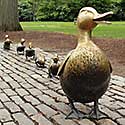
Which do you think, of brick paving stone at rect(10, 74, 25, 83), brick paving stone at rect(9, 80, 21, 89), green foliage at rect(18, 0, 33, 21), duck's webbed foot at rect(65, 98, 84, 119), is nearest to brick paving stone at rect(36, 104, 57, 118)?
duck's webbed foot at rect(65, 98, 84, 119)

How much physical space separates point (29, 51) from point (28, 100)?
361 centimetres

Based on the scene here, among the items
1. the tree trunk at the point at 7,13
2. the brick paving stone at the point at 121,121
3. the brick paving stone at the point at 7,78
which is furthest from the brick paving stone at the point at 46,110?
the tree trunk at the point at 7,13

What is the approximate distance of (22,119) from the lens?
452cm

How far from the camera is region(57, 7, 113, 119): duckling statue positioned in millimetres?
4289

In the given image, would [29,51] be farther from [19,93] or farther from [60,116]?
[60,116]

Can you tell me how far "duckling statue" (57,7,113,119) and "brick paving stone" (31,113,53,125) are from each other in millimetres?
416

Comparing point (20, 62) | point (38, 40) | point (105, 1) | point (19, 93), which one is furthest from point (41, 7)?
point (19, 93)

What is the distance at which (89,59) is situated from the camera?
14.1 feet

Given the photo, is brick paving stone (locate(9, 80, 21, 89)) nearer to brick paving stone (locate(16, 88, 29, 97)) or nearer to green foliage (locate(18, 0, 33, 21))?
brick paving stone (locate(16, 88, 29, 97))

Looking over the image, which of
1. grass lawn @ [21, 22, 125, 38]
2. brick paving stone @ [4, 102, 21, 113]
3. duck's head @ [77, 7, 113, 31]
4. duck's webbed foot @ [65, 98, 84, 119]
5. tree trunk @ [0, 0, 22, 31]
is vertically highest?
duck's head @ [77, 7, 113, 31]

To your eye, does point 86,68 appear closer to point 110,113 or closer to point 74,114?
point 74,114

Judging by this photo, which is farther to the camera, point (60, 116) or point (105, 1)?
point (105, 1)

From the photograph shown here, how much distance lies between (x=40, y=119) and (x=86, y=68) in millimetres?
858

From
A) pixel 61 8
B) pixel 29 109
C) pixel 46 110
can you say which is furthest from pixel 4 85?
pixel 61 8
